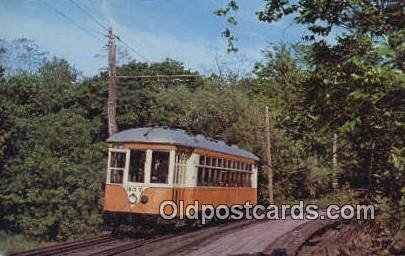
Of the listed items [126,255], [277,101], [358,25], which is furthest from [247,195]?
[358,25]

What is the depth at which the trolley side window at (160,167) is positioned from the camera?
47.4ft

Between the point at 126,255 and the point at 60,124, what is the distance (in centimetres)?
1275

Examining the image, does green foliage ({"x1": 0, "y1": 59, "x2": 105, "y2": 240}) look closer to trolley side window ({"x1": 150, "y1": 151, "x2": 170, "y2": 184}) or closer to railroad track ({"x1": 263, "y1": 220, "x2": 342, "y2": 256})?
trolley side window ({"x1": 150, "y1": 151, "x2": 170, "y2": 184})

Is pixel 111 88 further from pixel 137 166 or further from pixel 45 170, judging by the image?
pixel 137 166

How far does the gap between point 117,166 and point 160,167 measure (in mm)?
1308

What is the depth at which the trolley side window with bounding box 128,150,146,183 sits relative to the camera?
14664 millimetres

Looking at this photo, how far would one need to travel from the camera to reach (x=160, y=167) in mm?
14602

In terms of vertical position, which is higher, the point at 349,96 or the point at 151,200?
the point at 349,96

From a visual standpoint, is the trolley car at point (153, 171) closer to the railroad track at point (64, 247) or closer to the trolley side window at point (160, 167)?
the trolley side window at point (160, 167)

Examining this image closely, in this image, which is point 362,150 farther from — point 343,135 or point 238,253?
point 238,253

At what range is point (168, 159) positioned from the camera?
1459 cm

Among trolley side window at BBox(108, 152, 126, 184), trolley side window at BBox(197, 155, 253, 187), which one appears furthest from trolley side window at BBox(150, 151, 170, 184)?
trolley side window at BBox(197, 155, 253, 187)

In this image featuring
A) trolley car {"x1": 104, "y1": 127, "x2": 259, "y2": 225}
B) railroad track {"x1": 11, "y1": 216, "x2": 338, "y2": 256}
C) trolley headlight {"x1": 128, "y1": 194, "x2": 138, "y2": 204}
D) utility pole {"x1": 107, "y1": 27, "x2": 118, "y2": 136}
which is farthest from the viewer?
utility pole {"x1": 107, "y1": 27, "x2": 118, "y2": 136}

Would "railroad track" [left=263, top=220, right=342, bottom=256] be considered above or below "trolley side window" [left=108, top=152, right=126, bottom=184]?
below
